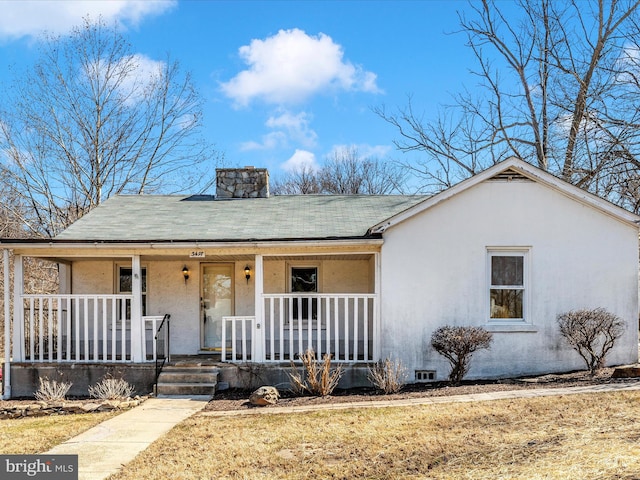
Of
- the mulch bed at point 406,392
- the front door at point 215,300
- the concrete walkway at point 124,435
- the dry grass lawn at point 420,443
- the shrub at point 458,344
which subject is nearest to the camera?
the dry grass lawn at point 420,443

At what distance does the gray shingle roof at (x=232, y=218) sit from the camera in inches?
455

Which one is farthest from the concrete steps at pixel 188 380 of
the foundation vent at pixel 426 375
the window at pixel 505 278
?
the window at pixel 505 278

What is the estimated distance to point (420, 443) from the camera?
6.61m

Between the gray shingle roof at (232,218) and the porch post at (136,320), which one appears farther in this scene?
the gray shingle roof at (232,218)

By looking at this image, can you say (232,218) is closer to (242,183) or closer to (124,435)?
(242,183)

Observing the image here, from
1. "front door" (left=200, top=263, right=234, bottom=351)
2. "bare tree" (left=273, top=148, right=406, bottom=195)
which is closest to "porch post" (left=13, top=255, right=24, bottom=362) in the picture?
"front door" (left=200, top=263, right=234, bottom=351)

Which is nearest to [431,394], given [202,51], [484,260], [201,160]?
[484,260]

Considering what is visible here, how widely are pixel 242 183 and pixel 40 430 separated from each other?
8.74 metres

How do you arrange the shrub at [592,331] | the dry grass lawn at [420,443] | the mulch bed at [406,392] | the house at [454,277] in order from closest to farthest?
the dry grass lawn at [420,443] → the mulch bed at [406,392] → the shrub at [592,331] → the house at [454,277]

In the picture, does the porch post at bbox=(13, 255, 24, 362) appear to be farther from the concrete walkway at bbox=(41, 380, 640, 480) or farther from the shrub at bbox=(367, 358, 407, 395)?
the shrub at bbox=(367, 358, 407, 395)

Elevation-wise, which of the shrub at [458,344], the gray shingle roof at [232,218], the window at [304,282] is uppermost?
the gray shingle roof at [232,218]

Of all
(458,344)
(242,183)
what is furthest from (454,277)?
(242,183)

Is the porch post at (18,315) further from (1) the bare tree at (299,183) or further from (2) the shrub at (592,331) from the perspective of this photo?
(1) the bare tree at (299,183)

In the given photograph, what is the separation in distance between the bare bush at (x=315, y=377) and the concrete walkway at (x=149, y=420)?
0.92 m
